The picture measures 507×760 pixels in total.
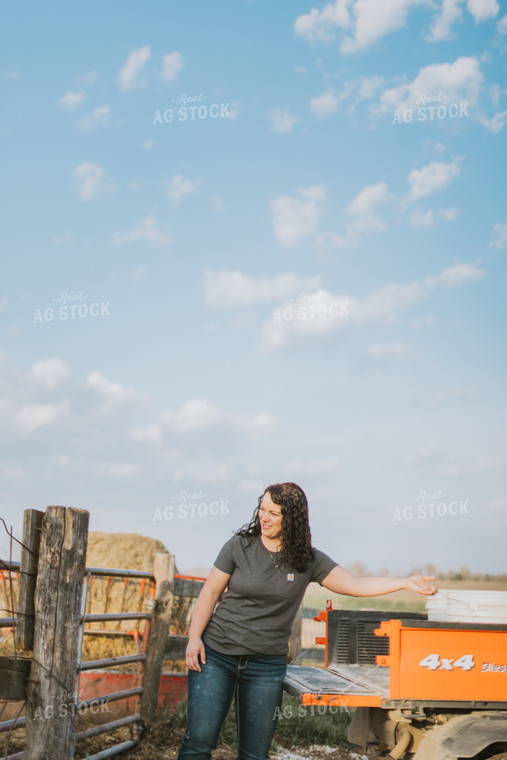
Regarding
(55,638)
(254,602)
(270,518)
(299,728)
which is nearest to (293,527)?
(270,518)

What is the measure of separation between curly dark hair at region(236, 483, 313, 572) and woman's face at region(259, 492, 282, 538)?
0.02 m

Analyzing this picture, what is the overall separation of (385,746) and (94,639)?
530 centimetres

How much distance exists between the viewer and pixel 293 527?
4078 mm

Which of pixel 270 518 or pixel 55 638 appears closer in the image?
pixel 270 518

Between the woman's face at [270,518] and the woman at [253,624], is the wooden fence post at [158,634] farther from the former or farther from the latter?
the woman's face at [270,518]

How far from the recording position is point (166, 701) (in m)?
7.80

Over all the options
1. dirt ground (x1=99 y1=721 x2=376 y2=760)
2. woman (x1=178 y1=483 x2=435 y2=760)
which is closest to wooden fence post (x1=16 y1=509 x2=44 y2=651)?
woman (x1=178 y1=483 x2=435 y2=760)

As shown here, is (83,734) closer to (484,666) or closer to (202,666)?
(202,666)

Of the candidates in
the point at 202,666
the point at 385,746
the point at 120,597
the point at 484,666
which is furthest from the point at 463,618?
the point at 120,597

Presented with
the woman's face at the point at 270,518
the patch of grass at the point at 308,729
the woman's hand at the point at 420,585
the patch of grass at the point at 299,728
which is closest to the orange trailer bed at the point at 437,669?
the woman's hand at the point at 420,585

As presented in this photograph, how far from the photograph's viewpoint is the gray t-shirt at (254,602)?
3.94 meters

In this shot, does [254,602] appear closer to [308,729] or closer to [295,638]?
[308,729]

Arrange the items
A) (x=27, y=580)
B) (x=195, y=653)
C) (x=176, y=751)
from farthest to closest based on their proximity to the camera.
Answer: (x=176, y=751), (x=27, y=580), (x=195, y=653)

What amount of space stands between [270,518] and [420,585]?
0.83m
